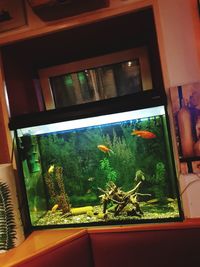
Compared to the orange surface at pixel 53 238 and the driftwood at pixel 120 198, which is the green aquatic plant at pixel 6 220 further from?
the driftwood at pixel 120 198

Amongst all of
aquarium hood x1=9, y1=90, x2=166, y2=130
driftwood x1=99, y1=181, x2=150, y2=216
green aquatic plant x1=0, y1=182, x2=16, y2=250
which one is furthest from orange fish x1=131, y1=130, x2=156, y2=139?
green aquatic plant x1=0, y1=182, x2=16, y2=250

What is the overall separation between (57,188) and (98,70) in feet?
2.57

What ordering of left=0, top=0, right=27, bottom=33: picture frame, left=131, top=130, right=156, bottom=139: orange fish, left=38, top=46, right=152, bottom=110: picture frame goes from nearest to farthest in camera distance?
left=131, top=130, right=156, bottom=139: orange fish → left=0, top=0, right=27, bottom=33: picture frame → left=38, top=46, right=152, bottom=110: picture frame

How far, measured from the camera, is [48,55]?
1844 millimetres

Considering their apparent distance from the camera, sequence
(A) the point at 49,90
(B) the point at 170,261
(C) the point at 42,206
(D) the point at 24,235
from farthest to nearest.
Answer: (A) the point at 49,90, (C) the point at 42,206, (D) the point at 24,235, (B) the point at 170,261

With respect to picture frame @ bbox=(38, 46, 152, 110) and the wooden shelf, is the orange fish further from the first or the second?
the wooden shelf

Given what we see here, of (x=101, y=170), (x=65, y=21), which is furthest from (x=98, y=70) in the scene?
(x=101, y=170)

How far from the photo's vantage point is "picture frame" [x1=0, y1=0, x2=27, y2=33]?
1.54 m

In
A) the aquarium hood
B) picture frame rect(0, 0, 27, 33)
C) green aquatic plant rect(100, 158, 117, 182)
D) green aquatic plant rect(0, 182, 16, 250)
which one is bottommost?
green aquatic plant rect(0, 182, 16, 250)

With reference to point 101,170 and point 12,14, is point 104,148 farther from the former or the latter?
point 12,14

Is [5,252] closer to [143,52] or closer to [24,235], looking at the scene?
[24,235]

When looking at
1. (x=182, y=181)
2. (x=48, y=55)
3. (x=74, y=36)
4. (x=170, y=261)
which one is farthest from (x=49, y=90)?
(x=170, y=261)

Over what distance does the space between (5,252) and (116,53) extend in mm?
1273

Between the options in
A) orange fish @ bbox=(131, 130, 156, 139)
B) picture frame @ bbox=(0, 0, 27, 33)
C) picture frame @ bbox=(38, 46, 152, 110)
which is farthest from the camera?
picture frame @ bbox=(38, 46, 152, 110)
